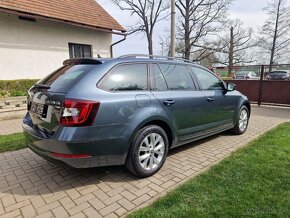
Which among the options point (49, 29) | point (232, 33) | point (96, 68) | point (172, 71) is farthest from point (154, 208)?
point (232, 33)

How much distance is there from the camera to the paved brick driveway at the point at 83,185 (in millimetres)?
2574

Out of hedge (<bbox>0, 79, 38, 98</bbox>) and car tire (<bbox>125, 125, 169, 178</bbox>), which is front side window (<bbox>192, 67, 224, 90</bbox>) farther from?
hedge (<bbox>0, 79, 38, 98</bbox>)

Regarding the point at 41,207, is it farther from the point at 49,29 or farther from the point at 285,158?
the point at 49,29

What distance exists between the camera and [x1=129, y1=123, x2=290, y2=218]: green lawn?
2.44 m

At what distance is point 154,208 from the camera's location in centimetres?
251

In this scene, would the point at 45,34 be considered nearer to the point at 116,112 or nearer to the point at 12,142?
the point at 12,142

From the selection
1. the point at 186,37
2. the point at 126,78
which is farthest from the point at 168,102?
the point at 186,37

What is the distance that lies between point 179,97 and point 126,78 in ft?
3.28

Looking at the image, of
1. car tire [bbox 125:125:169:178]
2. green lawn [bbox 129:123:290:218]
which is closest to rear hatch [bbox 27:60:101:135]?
car tire [bbox 125:125:169:178]

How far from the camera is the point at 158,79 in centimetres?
346

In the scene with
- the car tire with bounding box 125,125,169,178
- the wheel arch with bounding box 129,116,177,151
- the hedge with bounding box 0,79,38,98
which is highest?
the hedge with bounding box 0,79,38,98

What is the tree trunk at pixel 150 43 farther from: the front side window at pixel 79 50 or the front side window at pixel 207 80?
the front side window at pixel 207 80

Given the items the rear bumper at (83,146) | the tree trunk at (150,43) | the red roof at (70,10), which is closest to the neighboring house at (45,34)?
the red roof at (70,10)

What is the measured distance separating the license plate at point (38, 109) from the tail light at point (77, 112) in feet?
1.49
